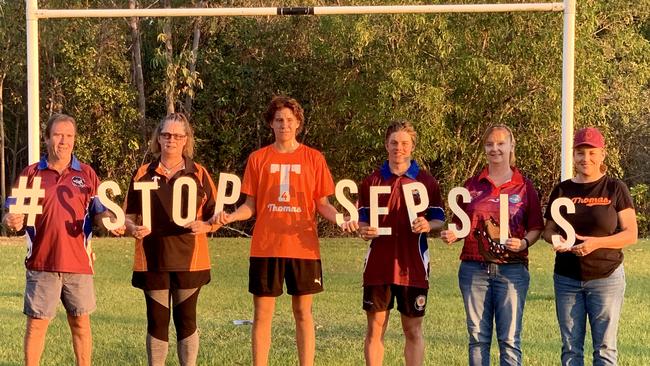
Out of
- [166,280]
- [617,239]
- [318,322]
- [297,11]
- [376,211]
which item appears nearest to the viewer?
[617,239]

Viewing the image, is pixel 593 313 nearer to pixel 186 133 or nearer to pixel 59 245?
pixel 186 133

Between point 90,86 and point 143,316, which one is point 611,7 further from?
point 143,316

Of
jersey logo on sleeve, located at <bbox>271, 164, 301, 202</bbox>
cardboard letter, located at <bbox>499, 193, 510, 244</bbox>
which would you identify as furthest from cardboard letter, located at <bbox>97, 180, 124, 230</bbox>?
cardboard letter, located at <bbox>499, 193, 510, 244</bbox>

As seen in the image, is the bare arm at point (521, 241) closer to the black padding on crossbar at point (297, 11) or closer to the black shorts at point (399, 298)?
the black shorts at point (399, 298)

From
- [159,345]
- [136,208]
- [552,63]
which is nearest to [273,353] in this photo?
[159,345]

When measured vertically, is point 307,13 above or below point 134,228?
above

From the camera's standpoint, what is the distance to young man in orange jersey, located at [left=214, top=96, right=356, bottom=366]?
15.4 feet

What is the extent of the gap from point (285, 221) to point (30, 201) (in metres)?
1.53

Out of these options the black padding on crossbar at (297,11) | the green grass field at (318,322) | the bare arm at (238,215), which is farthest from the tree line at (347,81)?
the bare arm at (238,215)

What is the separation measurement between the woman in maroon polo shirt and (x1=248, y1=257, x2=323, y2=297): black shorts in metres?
0.85

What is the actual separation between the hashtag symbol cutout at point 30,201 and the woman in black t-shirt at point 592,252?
3.03 meters

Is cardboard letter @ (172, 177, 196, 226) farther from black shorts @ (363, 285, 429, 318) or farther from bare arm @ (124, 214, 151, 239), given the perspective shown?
black shorts @ (363, 285, 429, 318)

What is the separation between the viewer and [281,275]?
4.73 meters

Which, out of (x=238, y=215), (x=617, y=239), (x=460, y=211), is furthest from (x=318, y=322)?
(x=617, y=239)
